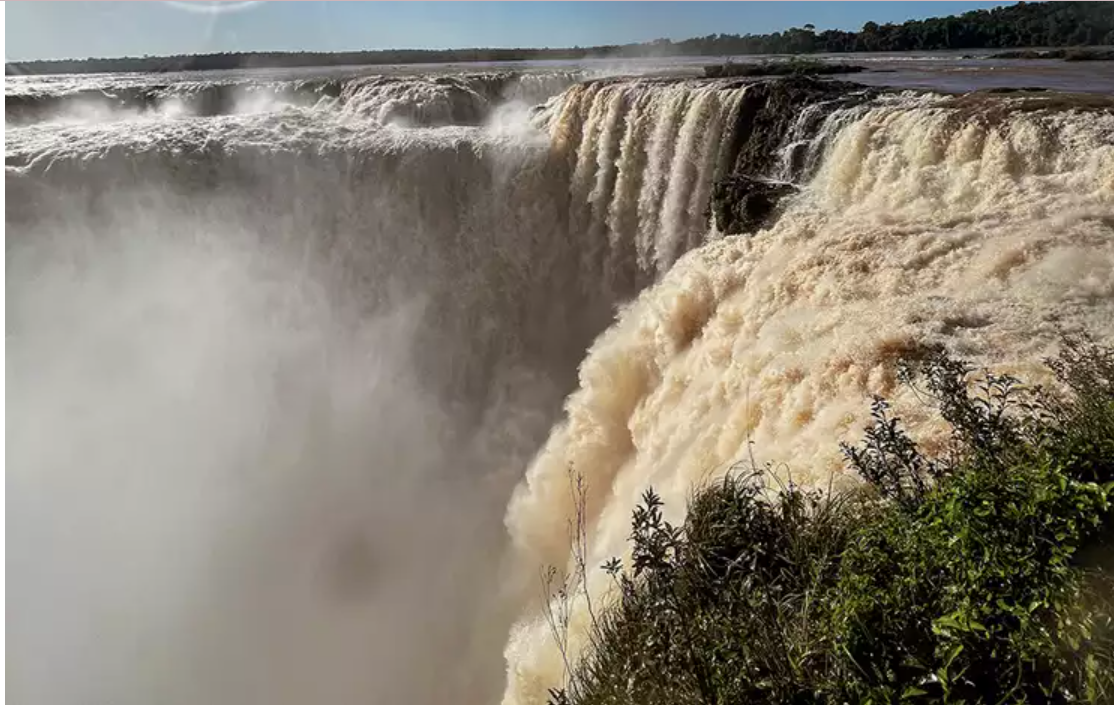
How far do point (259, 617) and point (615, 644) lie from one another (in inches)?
275

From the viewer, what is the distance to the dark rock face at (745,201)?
27.5 feet

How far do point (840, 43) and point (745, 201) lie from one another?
25242 millimetres

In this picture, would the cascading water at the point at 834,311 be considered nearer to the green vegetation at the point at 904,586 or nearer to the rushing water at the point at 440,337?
the rushing water at the point at 440,337

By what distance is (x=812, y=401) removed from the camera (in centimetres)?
480

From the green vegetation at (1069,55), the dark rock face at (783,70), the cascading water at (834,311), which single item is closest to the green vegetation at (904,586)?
the cascading water at (834,311)

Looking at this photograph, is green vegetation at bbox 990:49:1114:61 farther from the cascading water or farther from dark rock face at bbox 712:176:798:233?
dark rock face at bbox 712:176:798:233

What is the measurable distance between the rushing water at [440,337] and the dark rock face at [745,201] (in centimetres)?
22

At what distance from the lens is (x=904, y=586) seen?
8.72ft

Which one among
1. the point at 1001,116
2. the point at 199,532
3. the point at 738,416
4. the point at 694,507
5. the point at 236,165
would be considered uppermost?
the point at 236,165

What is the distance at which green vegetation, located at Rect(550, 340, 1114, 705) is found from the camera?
232 centimetres

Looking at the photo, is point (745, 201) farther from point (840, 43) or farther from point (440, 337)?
point (840, 43)

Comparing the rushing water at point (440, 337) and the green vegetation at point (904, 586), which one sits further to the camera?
the rushing water at point (440, 337)

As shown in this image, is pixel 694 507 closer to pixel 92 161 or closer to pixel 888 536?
pixel 888 536

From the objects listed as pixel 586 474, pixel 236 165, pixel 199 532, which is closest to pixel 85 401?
pixel 199 532
